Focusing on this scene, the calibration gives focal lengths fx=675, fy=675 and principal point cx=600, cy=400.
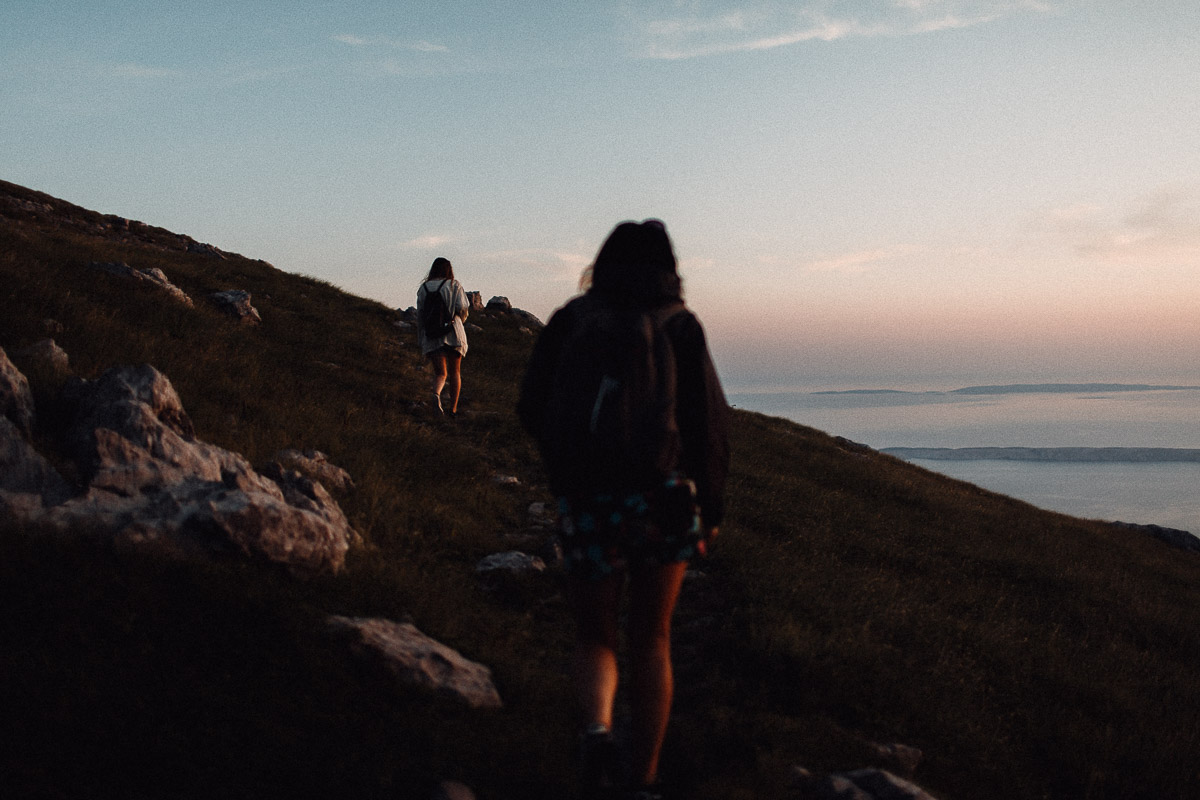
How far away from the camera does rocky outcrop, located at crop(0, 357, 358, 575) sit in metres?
4.38

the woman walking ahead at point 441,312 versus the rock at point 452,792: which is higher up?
the woman walking ahead at point 441,312

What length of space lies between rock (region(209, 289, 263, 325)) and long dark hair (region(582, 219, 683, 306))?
49.9 feet

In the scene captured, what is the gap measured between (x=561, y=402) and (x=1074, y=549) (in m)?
15.7

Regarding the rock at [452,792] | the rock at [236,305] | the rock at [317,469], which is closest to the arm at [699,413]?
the rock at [452,792]

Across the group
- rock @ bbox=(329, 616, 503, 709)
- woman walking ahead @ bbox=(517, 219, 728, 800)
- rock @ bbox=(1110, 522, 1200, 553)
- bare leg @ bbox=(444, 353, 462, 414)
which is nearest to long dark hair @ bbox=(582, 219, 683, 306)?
woman walking ahead @ bbox=(517, 219, 728, 800)

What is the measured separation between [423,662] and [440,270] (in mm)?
8895

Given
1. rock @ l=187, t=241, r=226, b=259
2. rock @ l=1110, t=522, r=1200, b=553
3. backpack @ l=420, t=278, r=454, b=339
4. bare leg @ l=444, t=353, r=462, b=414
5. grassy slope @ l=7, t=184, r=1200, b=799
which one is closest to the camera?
grassy slope @ l=7, t=184, r=1200, b=799

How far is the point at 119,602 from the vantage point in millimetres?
3760

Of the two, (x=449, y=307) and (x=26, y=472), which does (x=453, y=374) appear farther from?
(x=26, y=472)

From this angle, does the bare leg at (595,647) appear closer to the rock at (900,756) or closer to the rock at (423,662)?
the rock at (423,662)

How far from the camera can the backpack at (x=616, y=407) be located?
270 cm

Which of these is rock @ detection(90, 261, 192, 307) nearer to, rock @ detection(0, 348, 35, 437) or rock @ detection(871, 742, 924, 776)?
rock @ detection(0, 348, 35, 437)

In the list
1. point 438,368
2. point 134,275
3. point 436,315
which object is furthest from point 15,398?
point 134,275

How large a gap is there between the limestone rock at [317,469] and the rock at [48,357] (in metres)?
2.02
